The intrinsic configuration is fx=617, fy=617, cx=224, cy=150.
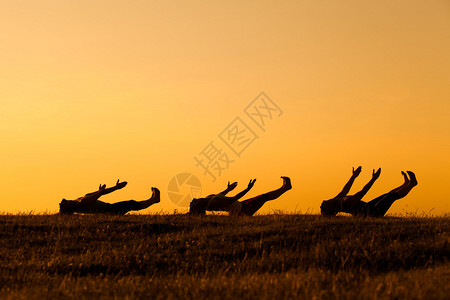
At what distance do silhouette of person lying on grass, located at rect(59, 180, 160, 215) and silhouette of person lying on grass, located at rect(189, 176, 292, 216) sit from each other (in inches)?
87.1

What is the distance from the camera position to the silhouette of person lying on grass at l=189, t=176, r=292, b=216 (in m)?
24.1

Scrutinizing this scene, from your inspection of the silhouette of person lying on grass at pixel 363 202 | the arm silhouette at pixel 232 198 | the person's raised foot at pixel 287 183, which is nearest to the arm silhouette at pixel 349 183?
the silhouette of person lying on grass at pixel 363 202

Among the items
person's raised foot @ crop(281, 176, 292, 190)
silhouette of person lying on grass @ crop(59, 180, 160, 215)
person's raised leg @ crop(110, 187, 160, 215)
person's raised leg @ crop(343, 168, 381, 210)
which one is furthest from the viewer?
person's raised leg @ crop(110, 187, 160, 215)

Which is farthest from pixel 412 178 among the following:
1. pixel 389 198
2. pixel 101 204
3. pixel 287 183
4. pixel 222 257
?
pixel 101 204

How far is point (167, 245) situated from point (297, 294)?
24.0 feet

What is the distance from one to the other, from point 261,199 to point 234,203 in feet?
3.52

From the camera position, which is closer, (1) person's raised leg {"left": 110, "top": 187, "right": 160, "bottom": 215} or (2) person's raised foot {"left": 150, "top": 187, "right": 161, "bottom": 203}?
(1) person's raised leg {"left": 110, "top": 187, "right": 160, "bottom": 215}

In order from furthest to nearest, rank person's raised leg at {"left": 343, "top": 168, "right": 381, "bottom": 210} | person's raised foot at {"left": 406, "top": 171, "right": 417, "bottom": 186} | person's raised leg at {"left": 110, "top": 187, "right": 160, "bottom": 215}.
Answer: person's raised leg at {"left": 110, "top": 187, "right": 160, "bottom": 215}
person's raised foot at {"left": 406, "top": 171, "right": 417, "bottom": 186}
person's raised leg at {"left": 343, "top": 168, "right": 381, "bottom": 210}

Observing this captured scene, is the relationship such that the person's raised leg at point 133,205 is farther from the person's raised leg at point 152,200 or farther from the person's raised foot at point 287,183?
the person's raised foot at point 287,183

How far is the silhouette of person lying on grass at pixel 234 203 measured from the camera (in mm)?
24109

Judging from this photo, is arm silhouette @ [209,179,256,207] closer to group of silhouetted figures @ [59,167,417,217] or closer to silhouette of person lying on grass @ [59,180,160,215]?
group of silhouetted figures @ [59,167,417,217]

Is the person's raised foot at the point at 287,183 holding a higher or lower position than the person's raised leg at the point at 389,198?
higher

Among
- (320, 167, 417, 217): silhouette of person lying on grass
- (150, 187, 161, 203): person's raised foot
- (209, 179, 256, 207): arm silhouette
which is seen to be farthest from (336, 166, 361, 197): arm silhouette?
(150, 187, 161, 203): person's raised foot

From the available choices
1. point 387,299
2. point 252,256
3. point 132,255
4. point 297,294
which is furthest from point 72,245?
point 387,299
